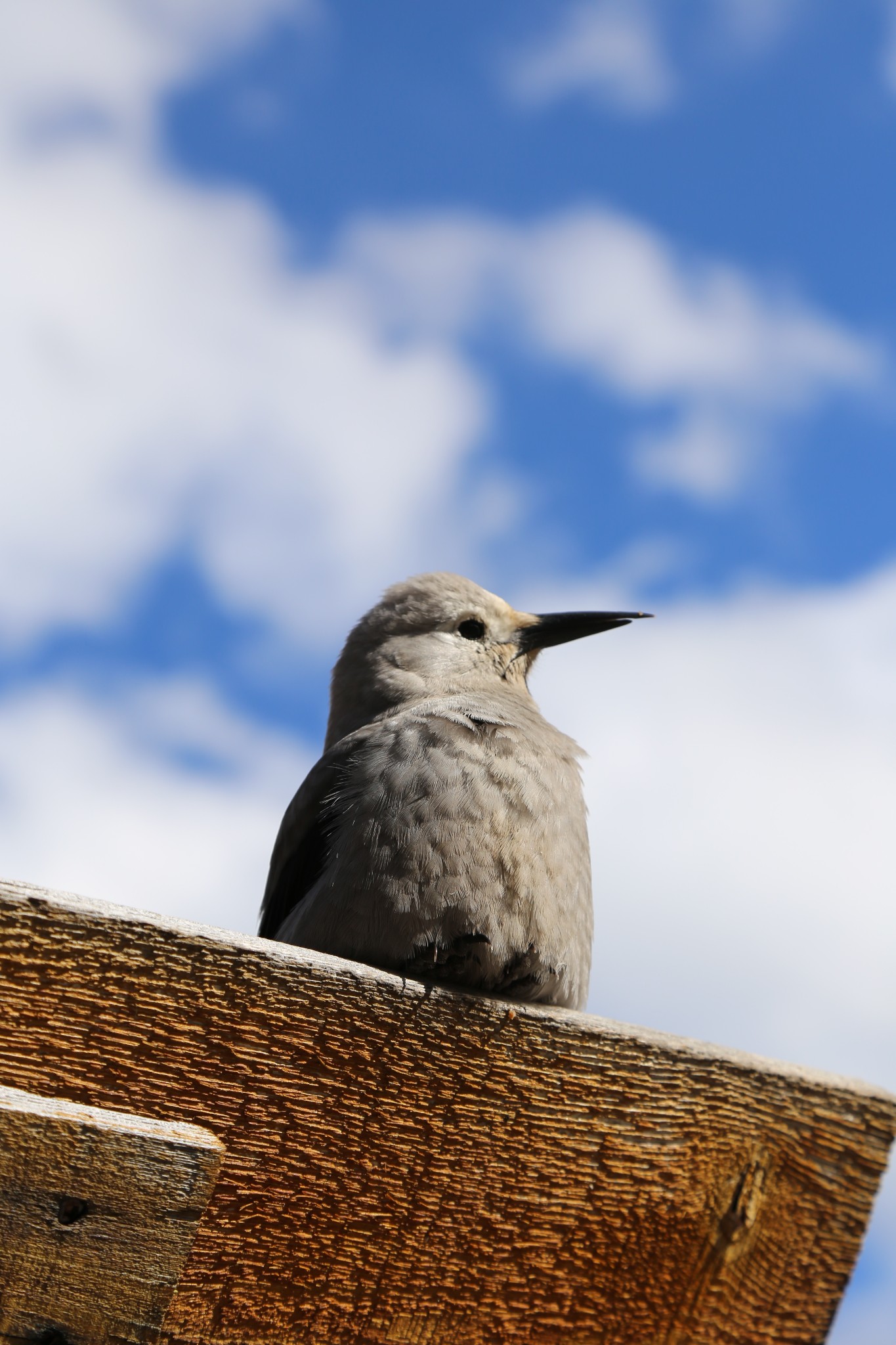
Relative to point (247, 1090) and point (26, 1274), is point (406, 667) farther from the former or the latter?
point (26, 1274)

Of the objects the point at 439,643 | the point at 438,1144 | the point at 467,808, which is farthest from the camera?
the point at 439,643

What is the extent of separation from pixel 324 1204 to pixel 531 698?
2444 mm

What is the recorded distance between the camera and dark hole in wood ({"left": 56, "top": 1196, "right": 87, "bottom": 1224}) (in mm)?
1563

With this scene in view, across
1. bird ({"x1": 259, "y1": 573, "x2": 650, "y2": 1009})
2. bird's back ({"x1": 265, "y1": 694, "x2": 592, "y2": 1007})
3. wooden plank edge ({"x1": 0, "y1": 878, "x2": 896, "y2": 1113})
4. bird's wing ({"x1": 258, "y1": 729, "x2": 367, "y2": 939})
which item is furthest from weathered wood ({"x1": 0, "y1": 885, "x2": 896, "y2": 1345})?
bird's wing ({"x1": 258, "y1": 729, "x2": 367, "y2": 939})

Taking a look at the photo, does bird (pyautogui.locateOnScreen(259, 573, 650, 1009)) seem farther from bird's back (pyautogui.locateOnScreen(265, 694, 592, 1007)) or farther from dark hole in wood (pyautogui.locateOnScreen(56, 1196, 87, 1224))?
dark hole in wood (pyautogui.locateOnScreen(56, 1196, 87, 1224))

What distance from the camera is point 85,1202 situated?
157 cm

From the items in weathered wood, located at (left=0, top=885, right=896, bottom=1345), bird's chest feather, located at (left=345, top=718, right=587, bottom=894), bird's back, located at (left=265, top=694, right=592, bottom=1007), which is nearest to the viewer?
weathered wood, located at (left=0, top=885, right=896, bottom=1345)

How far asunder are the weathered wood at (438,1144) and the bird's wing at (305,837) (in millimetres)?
1227

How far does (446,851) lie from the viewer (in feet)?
9.04

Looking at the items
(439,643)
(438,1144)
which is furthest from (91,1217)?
(439,643)

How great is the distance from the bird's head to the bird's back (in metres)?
0.60

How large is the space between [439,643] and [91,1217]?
279 centimetres

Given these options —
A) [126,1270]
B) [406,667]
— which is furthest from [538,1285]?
[406,667]

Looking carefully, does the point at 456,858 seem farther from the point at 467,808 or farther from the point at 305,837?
the point at 305,837
